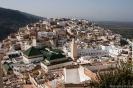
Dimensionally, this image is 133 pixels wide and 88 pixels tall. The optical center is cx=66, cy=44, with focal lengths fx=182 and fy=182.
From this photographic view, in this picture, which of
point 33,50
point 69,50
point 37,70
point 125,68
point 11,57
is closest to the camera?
point 125,68

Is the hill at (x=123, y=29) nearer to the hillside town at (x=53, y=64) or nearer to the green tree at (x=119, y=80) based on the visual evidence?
the hillside town at (x=53, y=64)

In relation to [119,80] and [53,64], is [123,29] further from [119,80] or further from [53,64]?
[119,80]

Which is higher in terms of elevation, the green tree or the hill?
the green tree

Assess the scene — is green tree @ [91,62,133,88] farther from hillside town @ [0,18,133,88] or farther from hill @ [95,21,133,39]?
hill @ [95,21,133,39]

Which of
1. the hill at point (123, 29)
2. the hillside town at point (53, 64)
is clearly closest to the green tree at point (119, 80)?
the hillside town at point (53, 64)

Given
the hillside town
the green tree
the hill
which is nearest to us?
the green tree

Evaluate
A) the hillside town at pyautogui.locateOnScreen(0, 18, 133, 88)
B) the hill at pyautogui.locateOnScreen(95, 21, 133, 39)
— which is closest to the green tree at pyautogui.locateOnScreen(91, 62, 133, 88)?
the hillside town at pyautogui.locateOnScreen(0, 18, 133, 88)

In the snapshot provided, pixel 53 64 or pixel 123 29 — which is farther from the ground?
pixel 53 64

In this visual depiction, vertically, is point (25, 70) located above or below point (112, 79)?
below

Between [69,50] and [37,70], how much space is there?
7.76m

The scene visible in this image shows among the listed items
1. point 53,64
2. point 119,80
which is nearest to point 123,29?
point 53,64

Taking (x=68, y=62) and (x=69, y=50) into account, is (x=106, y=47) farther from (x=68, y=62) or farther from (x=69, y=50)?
(x=68, y=62)

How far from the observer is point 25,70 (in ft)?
54.7

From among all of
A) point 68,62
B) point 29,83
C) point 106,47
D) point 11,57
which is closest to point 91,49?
point 106,47
